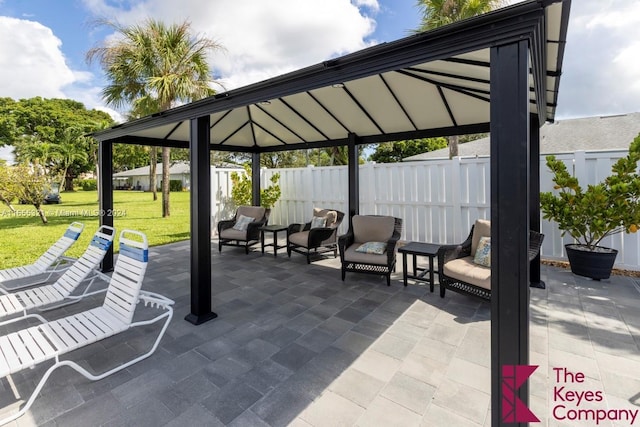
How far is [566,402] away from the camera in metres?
2.19

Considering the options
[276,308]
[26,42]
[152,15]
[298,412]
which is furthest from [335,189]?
[26,42]

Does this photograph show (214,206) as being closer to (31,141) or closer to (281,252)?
(281,252)

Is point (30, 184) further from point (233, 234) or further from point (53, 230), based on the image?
point (233, 234)

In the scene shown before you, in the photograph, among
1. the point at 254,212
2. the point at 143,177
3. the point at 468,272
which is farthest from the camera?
the point at 143,177

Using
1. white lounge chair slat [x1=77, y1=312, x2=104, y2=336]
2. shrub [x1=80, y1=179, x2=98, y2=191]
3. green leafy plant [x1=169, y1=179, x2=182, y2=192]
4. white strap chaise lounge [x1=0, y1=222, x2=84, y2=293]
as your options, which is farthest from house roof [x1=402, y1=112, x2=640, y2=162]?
shrub [x1=80, y1=179, x2=98, y2=191]

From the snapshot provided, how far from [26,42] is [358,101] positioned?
19.4 m

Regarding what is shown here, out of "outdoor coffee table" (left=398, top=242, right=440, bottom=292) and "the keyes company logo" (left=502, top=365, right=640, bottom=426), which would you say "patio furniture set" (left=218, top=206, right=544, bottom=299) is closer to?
"outdoor coffee table" (left=398, top=242, right=440, bottom=292)

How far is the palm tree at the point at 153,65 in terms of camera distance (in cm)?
925

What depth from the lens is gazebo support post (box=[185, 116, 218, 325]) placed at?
3582mm

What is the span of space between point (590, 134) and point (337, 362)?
11.1m

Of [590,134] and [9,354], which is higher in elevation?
[590,134]

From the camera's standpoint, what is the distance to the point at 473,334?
3180 millimetres

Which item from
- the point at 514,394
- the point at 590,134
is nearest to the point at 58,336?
the point at 514,394

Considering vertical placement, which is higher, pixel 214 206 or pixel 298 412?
pixel 214 206
